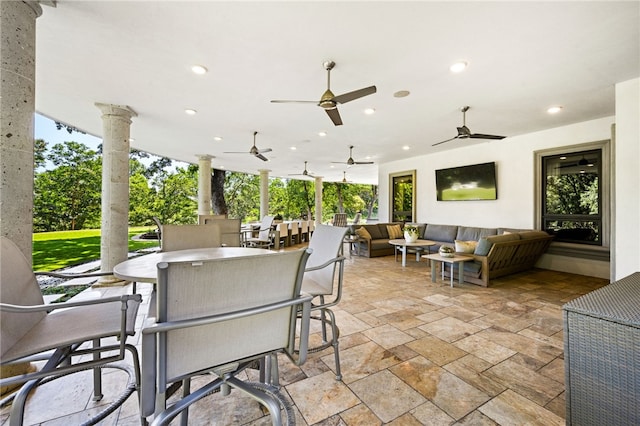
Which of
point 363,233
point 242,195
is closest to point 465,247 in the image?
point 363,233

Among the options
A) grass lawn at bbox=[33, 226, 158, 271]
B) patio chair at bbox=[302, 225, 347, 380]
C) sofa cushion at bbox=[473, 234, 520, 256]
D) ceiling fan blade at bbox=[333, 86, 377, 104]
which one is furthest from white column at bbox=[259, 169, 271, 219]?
patio chair at bbox=[302, 225, 347, 380]

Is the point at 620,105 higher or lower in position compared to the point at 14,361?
higher

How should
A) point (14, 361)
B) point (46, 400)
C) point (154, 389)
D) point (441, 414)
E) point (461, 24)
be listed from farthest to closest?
point (461, 24) → point (46, 400) → point (441, 414) → point (14, 361) → point (154, 389)

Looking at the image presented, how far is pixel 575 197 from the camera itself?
5.02m

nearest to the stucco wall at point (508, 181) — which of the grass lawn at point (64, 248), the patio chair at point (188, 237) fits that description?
the patio chair at point (188, 237)

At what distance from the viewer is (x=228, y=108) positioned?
4184 millimetres

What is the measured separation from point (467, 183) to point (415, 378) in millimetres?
6068

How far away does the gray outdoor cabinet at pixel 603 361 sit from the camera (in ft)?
3.05

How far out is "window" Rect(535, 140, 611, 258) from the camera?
4.62m

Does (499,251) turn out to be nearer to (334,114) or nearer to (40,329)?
(334,114)

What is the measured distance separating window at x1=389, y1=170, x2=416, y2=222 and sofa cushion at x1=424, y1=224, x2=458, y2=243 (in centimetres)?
102

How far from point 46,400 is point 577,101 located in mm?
6588

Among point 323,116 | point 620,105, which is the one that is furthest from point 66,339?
point 620,105

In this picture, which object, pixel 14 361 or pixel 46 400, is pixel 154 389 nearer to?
pixel 14 361
